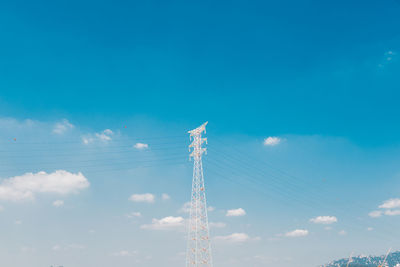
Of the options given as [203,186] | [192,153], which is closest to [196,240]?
[203,186]

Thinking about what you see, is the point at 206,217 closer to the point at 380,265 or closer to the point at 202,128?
the point at 202,128

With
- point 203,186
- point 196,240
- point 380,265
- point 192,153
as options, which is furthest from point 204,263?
point 380,265

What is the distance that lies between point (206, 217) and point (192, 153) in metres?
16.9

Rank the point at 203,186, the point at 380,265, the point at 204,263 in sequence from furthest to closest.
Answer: the point at 203,186
the point at 204,263
the point at 380,265

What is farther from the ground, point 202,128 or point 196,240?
point 202,128

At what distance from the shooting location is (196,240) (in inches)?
2965

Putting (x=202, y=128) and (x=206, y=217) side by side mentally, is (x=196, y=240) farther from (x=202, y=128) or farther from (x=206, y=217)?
(x=202, y=128)

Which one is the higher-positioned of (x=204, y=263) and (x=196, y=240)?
(x=196, y=240)

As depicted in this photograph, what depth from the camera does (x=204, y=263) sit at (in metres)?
73.4

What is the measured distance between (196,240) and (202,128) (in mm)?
27743

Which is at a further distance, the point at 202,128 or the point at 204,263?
the point at 202,128

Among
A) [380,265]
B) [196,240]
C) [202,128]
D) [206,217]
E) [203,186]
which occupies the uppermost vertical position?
[202,128]

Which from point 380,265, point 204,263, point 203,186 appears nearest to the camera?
point 380,265

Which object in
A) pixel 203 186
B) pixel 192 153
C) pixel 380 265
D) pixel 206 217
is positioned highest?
pixel 192 153
